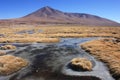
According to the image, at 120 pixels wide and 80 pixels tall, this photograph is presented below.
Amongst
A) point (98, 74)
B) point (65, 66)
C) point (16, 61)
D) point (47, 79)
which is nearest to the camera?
point (47, 79)

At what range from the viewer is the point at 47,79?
2473cm

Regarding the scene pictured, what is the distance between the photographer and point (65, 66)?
30.5 meters

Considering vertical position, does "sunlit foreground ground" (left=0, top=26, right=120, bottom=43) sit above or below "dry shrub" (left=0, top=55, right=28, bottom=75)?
below

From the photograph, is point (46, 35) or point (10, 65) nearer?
point (10, 65)

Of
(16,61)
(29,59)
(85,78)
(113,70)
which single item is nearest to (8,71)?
(16,61)

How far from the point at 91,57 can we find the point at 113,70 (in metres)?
9.54

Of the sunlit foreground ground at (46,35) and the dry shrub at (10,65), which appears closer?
the dry shrub at (10,65)

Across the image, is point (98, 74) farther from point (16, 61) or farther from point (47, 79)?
point (16, 61)

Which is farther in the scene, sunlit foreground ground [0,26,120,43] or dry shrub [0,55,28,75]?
sunlit foreground ground [0,26,120,43]

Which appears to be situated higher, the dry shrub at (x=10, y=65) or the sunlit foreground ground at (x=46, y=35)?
the dry shrub at (x=10, y=65)

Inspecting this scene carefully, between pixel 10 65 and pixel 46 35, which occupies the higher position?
pixel 10 65

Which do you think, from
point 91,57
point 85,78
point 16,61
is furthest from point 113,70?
point 16,61

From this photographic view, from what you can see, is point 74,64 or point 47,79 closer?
point 47,79

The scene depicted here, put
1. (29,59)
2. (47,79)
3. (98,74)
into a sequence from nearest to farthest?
(47,79)
(98,74)
(29,59)
